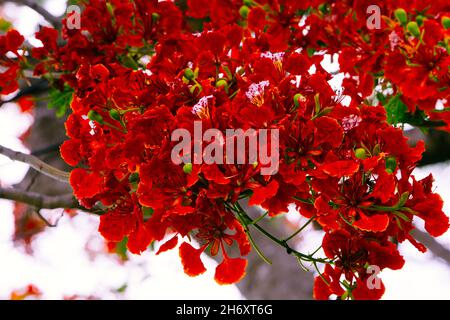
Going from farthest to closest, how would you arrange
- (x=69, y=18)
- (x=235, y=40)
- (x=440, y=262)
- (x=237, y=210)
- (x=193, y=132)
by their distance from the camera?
(x=440, y=262) → (x=69, y=18) → (x=235, y=40) → (x=237, y=210) → (x=193, y=132)

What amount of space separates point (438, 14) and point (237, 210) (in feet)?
2.32

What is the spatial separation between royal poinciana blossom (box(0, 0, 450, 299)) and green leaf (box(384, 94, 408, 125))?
0.07 metres

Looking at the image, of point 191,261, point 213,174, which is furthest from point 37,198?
point 213,174

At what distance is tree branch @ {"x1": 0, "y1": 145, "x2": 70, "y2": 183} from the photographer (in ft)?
4.28

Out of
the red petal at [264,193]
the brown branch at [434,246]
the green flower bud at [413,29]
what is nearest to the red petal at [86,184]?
the red petal at [264,193]

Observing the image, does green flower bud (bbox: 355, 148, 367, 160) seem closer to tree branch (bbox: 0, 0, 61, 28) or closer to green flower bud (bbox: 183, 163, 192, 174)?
green flower bud (bbox: 183, 163, 192, 174)

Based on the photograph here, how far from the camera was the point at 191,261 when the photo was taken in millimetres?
996

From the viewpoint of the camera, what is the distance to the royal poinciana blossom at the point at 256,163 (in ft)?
3.01

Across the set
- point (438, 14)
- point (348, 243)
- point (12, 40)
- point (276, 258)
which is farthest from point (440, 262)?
point (12, 40)

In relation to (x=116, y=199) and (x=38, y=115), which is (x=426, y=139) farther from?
(x=38, y=115)

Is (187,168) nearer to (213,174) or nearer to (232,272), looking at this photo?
(213,174)

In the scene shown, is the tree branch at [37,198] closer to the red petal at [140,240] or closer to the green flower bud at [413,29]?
the red petal at [140,240]

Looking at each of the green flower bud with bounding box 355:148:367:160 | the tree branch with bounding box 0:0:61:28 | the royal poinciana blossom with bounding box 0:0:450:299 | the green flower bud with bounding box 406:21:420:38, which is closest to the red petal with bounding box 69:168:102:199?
the royal poinciana blossom with bounding box 0:0:450:299

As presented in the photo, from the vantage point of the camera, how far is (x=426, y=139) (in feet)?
6.33
